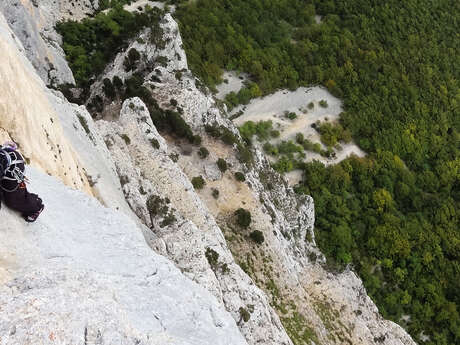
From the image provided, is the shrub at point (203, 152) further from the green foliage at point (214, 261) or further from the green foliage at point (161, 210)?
the green foliage at point (214, 261)

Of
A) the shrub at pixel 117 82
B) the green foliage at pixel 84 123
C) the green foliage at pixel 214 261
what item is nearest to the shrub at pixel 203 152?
the shrub at pixel 117 82

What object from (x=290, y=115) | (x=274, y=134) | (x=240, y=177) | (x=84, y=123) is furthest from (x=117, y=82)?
(x=290, y=115)

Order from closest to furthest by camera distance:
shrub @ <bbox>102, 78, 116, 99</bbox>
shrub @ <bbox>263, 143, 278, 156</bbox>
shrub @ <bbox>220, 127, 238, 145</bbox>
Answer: shrub @ <bbox>220, 127, 238, 145</bbox>, shrub @ <bbox>102, 78, 116, 99</bbox>, shrub @ <bbox>263, 143, 278, 156</bbox>

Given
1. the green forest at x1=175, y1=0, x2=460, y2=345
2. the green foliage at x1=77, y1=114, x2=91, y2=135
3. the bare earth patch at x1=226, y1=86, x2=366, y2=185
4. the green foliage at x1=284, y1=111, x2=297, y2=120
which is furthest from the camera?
the green foliage at x1=284, y1=111, x2=297, y2=120

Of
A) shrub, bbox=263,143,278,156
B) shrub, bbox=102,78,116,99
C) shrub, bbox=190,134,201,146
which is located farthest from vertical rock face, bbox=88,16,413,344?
shrub, bbox=263,143,278,156

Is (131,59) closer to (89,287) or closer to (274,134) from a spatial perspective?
(274,134)

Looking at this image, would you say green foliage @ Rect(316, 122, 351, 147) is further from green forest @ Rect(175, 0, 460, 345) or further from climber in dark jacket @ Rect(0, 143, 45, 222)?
climber in dark jacket @ Rect(0, 143, 45, 222)
